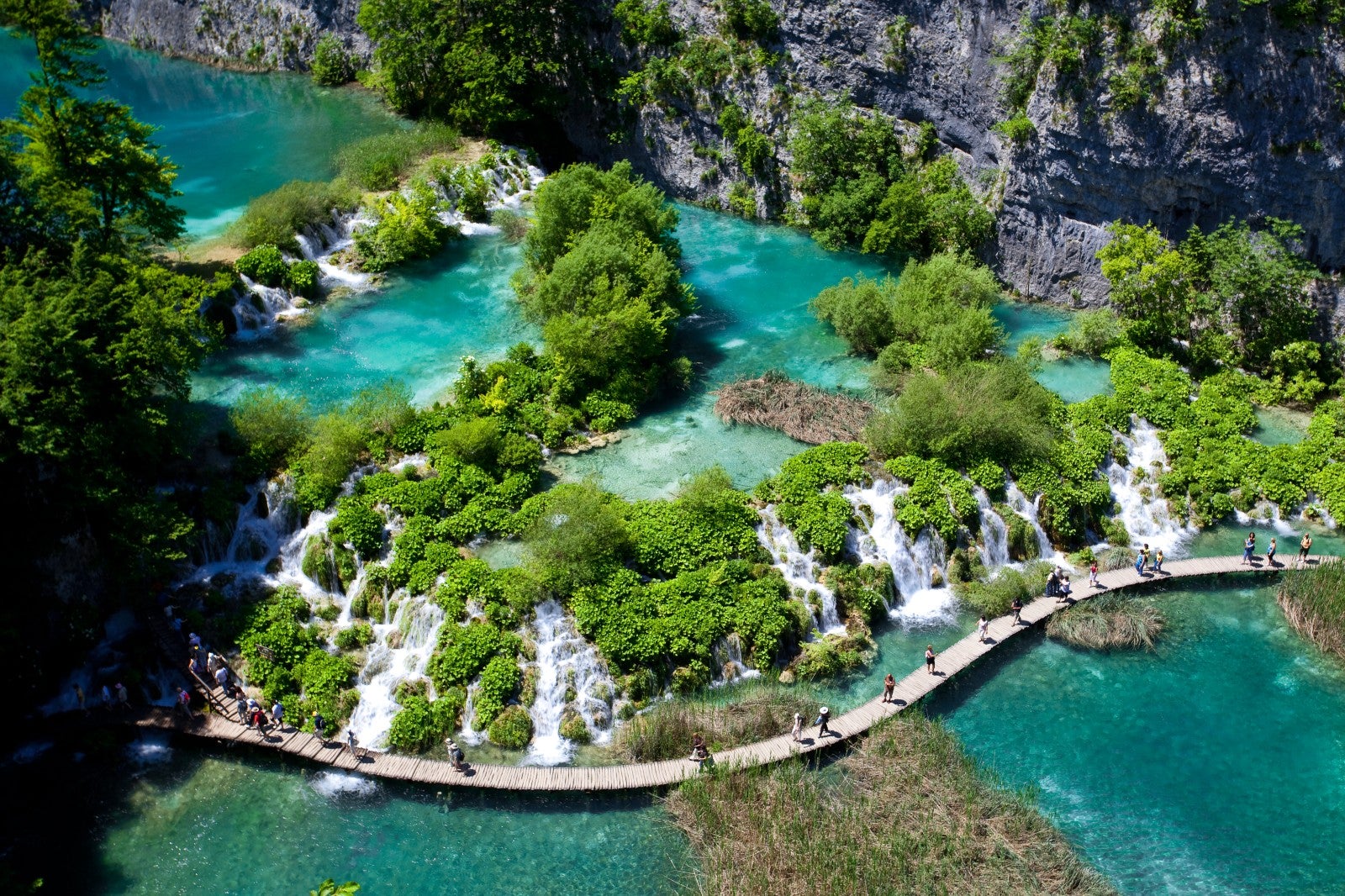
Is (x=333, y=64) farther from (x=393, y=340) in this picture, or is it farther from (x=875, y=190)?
(x=875, y=190)

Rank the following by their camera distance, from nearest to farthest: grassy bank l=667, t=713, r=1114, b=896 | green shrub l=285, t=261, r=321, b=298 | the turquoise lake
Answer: grassy bank l=667, t=713, r=1114, b=896, the turquoise lake, green shrub l=285, t=261, r=321, b=298

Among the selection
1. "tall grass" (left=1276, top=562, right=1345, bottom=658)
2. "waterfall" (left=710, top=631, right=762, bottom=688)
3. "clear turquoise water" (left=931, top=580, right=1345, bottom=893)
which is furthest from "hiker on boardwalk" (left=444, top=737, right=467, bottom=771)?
"tall grass" (left=1276, top=562, right=1345, bottom=658)

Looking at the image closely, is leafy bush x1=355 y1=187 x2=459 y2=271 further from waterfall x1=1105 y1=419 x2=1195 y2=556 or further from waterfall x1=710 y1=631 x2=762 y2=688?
waterfall x1=1105 y1=419 x2=1195 y2=556

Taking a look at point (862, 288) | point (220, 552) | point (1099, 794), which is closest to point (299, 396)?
point (220, 552)

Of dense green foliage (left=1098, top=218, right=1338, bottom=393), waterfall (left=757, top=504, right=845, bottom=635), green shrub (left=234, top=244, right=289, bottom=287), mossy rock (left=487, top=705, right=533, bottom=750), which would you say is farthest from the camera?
green shrub (left=234, top=244, right=289, bottom=287)

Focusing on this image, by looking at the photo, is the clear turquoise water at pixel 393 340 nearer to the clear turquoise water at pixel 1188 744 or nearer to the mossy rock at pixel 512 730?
the mossy rock at pixel 512 730

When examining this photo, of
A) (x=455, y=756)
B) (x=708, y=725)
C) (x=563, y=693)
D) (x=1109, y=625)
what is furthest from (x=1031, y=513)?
(x=455, y=756)

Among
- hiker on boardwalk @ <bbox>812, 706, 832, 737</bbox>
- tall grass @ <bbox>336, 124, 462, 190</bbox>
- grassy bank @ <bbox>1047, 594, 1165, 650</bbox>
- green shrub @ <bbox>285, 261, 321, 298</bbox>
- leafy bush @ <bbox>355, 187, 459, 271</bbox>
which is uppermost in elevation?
tall grass @ <bbox>336, 124, 462, 190</bbox>
